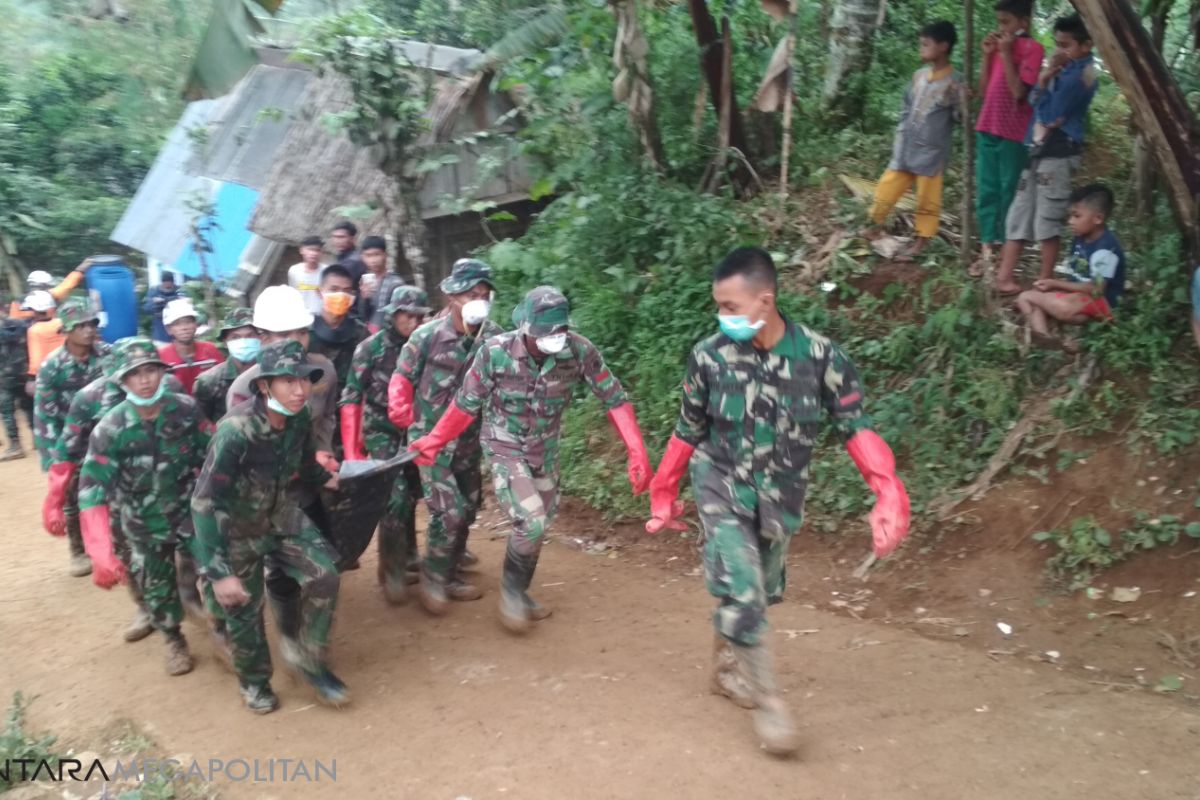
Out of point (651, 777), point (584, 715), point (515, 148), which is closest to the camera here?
point (651, 777)

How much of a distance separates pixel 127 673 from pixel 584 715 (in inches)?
109

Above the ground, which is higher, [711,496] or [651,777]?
[711,496]

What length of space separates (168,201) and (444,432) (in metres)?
11.5

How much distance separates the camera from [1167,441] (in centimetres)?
560

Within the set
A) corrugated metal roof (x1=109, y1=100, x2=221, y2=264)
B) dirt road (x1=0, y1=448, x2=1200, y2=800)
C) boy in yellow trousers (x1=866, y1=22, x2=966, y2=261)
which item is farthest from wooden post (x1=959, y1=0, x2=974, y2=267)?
corrugated metal roof (x1=109, y1=100, x2=221, y2=264)

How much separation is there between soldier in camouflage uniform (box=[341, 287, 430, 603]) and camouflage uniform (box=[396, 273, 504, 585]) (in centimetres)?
26

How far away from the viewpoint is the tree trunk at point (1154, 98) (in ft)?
17.8

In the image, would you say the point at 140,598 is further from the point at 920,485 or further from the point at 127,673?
the point at 920,485

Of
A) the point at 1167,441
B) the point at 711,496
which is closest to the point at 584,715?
the point at 711,496

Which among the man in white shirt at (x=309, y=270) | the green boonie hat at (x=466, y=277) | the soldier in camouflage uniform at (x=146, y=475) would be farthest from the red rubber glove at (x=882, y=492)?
the man in white shirt at (x=309, y=270)

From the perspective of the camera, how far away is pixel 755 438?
412 centimetres

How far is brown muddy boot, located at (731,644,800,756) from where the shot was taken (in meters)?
4.00

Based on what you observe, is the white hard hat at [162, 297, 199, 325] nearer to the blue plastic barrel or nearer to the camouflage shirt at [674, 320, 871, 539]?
the camouflage shirt at [674, 320, 871, 539]

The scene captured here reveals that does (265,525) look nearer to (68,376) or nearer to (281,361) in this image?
(281,361)
